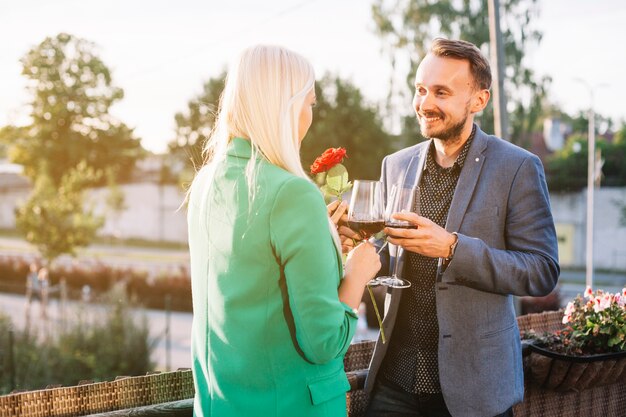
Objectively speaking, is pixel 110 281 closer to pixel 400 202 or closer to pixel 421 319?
pixel 421 319

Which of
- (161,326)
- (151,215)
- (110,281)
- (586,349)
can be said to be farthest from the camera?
(151,215)

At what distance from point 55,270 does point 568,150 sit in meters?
29.7

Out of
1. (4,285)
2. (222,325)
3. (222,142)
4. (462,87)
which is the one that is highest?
(462,87)

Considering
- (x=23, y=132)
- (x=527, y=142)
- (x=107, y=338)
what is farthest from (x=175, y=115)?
(x=107, y=338)

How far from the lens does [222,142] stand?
5.65ft

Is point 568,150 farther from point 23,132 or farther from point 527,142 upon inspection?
point 23,132

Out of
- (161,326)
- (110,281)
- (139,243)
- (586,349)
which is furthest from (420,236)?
(139,243)

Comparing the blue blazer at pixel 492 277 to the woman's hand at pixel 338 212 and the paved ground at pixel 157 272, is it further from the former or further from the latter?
the paved ground at pixel 157 272

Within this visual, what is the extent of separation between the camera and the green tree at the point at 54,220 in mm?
20609

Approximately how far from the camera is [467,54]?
2.34 meters

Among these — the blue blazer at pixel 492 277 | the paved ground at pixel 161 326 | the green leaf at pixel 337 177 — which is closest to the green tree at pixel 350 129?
the paved ground at pixel 161 326

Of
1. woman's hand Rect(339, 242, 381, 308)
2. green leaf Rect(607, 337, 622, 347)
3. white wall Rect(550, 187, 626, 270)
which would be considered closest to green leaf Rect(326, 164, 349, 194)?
woman's hand Rect(339, 242, 381, 308)

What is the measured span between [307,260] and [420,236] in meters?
0.58

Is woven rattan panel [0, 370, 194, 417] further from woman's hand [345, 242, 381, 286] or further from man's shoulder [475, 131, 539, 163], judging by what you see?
man's shoulder [475, 131, 539, 163]
